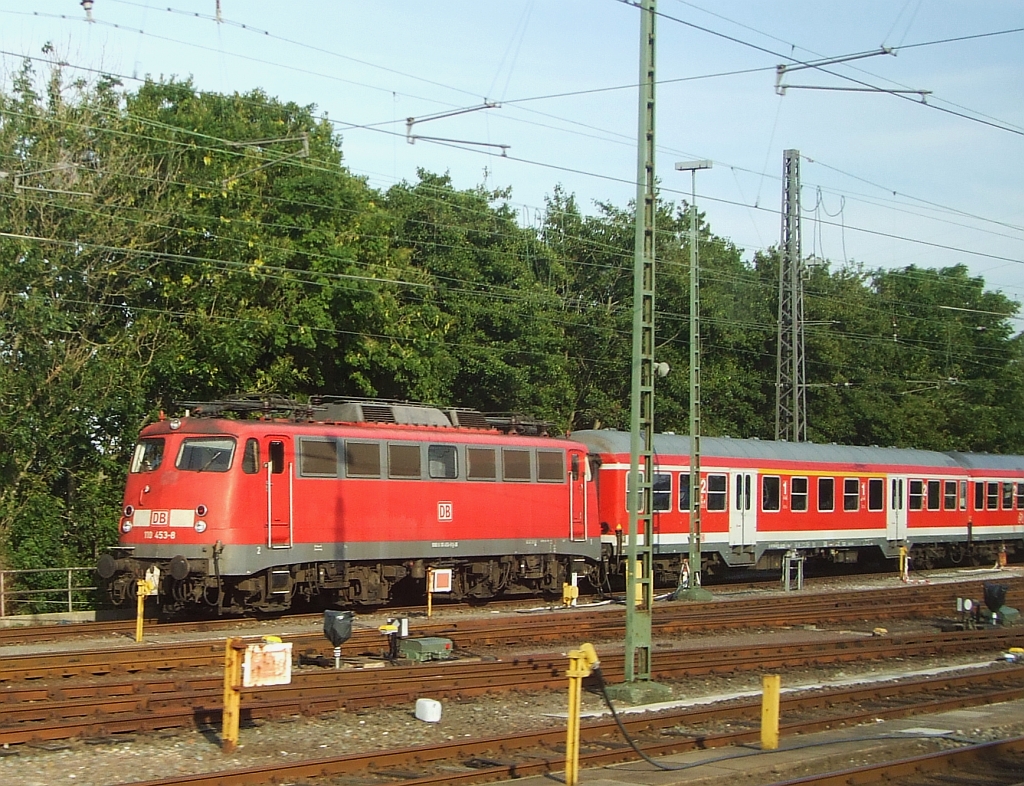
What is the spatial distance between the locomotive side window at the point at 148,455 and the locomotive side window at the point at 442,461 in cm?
513

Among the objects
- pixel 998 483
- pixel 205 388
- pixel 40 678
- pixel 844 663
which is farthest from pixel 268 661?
pixel 998 483

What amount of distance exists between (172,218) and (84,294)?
2.62 meters

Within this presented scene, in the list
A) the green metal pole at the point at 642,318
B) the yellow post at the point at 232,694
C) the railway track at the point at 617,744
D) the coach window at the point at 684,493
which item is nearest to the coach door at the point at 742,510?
the coach window at the point at 684,493

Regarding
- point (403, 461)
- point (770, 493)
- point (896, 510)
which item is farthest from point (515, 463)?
point (896, 510)

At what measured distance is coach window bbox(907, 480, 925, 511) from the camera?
127 feet

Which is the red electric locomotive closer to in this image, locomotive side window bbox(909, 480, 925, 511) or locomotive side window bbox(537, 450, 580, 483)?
locomotive side window bbox(537, 450, 580, 483)

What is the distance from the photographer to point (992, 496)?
139 feet

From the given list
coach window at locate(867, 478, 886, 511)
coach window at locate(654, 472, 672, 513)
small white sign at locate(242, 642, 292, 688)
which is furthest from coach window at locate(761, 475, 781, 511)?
small white sign at locate(242, 642, 292, 688)

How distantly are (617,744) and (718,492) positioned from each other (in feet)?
65.1

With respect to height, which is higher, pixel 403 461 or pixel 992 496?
pixel 403 461

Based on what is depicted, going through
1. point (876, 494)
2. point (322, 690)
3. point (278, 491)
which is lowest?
point (322, 690)

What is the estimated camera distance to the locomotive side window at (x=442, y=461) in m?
24.1

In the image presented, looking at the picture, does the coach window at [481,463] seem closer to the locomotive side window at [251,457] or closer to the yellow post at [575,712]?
the locomotive side window at [251,457]

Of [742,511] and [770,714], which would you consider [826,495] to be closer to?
[742,511]
